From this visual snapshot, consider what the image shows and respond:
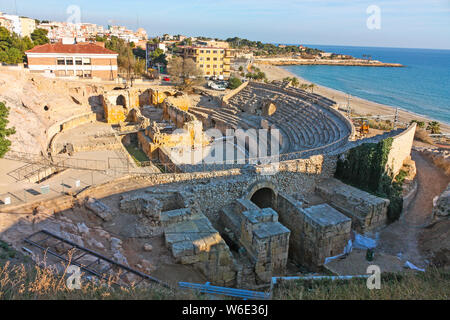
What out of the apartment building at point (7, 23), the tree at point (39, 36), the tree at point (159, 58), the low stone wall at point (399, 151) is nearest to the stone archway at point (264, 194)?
the low stone wall at point (399, 151)

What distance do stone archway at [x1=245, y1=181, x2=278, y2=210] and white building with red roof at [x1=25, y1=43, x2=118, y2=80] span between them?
116ft

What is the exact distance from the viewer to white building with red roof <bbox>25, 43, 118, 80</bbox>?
39125 mm

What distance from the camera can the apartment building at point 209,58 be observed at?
60.2 metres

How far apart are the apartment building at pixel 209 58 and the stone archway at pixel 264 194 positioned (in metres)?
47.2

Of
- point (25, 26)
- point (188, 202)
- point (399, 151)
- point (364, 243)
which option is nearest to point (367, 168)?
point (399, 151)

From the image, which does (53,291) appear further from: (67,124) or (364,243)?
(67,124)

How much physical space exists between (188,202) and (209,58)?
53.2 meters

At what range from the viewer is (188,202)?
A: 12.5 meters

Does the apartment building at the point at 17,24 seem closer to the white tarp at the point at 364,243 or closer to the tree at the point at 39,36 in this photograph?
the tree at the point at 39,36

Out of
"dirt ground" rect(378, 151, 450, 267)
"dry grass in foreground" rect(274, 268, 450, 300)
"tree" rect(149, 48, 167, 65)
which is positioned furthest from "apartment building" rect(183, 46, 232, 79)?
"dry grass in foreground" rect(274, 268, 450, 300)

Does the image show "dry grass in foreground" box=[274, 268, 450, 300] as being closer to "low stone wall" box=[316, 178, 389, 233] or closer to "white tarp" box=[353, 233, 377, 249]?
"white tarp" box=[353, 233, 377, 249]

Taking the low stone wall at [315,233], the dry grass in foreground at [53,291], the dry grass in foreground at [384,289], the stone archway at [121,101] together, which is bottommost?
the low stone wall at [315,233]

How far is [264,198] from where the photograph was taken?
50.3 ft
